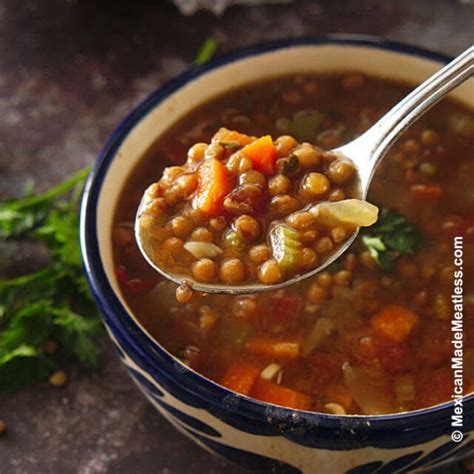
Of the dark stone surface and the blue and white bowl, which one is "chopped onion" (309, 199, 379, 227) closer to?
the blue and white bowl

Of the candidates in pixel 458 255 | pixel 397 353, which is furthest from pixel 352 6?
pixel 397 353

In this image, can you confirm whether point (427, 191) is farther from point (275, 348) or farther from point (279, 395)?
point (279, 395)

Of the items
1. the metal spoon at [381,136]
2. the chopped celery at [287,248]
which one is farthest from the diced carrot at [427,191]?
the chopped celery at [287,248]

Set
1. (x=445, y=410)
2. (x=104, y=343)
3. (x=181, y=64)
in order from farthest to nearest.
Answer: (x=181, y=64) < (x=104, y=343) < (x=445, y=410)

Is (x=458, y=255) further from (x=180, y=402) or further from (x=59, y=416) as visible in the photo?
(x=59, y=416)

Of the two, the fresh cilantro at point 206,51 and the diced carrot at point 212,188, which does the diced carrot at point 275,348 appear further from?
the fresh cilantro at point 206,51
